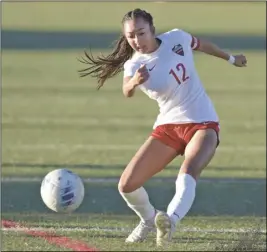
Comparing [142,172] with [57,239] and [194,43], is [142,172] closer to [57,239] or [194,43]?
[57,239]

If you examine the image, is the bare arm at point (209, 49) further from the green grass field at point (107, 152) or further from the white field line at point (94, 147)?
the white field line at point (94, 147)

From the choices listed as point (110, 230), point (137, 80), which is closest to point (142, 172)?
point (137, 80)

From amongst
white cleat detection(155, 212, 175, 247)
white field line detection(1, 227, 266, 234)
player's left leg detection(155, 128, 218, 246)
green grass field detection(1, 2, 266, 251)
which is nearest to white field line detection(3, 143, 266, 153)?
green grass field detection(1, 2, 266, 251)

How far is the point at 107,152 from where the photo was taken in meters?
15.0

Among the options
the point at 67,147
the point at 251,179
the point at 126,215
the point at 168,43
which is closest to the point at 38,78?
the point at 67,147

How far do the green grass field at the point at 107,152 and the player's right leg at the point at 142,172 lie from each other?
30 centimetres

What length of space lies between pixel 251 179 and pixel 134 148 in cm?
272

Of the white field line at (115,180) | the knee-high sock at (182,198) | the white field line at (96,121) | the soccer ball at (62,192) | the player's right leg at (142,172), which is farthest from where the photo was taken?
the white field line at (96,121)

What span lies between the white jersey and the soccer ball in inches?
39.3

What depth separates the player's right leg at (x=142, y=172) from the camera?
28.9ft

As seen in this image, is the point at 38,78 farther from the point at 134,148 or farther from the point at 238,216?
the point at 238,216

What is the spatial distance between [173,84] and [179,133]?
41 centimetres

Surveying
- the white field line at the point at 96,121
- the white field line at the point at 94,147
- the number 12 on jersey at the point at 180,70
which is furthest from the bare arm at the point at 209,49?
the white field line at the point at 96,121

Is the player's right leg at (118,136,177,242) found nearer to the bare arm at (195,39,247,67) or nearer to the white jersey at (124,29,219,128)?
the white jersey at (124,29,219,128)
